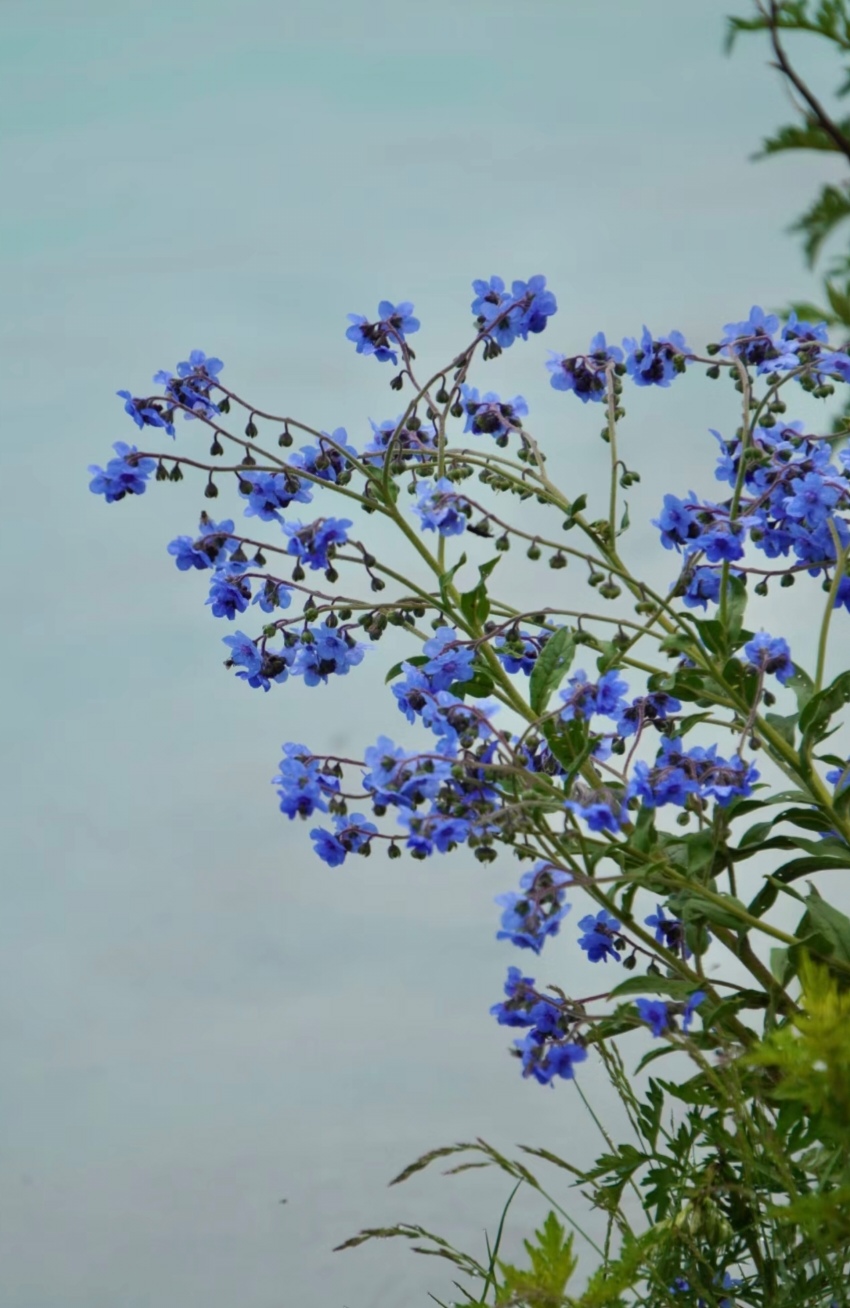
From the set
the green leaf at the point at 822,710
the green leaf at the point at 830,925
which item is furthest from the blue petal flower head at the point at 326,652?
the green leaf at the point at 830,925

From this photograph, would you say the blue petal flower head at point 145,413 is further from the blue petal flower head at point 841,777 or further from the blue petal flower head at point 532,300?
the blue petal flower head at point 841,777

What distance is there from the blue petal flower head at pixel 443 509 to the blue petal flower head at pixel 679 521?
0.34 metres

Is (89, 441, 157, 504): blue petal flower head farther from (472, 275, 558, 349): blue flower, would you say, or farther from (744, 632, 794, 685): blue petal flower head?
(744, 632, 794, 685): blue petal flower head

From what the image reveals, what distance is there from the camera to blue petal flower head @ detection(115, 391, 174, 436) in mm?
2801

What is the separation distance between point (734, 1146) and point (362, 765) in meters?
0.80

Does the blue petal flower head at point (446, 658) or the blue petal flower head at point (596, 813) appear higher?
the blue petal flower head at point (446, 658)

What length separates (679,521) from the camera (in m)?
2.53

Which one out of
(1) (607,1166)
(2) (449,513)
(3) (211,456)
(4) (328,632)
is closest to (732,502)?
(2) (449,513)

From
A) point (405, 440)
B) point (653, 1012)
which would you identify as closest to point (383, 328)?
point (405, 440)

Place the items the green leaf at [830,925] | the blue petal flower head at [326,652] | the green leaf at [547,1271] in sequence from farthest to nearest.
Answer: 1. the blue petal flower head at [326,652]
2. the green leaf at [830,925]
3. the green leaf at [547,1271]

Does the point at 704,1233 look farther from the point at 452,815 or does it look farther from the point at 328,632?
the point at 328,632

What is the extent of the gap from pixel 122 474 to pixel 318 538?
453 mm

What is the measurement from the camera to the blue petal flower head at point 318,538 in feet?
8.20

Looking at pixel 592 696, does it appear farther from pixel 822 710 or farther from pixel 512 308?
pixel 512 308
